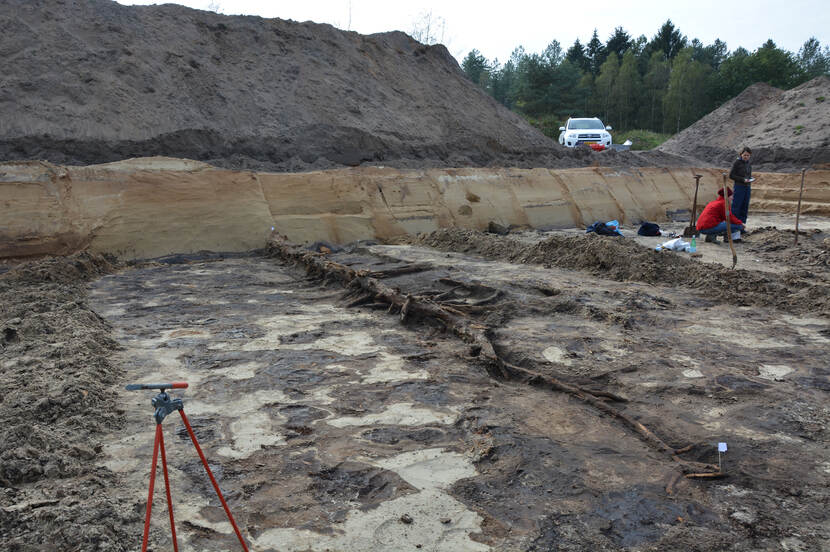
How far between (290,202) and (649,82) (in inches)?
1501

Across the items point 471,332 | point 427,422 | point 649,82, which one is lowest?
point 427,422

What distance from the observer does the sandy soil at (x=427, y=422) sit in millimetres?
2520

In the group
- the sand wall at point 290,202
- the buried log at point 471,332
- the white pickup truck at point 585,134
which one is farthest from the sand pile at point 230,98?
the buried log at point 471,332

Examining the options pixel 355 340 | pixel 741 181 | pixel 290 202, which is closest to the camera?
pixel 355 340

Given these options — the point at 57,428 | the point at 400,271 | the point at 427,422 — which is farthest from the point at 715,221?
the point at 57,428

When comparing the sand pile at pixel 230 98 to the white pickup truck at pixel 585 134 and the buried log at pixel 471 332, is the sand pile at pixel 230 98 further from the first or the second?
the buried log at pixel 471 332

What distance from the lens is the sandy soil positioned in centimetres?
252

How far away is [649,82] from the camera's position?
42500 mm

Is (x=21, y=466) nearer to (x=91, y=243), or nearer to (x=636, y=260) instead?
(x=636, y=260)

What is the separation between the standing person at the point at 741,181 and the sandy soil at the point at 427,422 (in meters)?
4.74

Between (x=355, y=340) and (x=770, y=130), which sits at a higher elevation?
(x=770, y=130)

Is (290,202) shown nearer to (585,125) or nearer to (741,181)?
(741,181)

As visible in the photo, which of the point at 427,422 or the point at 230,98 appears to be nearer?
the point at 427,422

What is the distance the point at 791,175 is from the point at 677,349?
14735 millimetres
